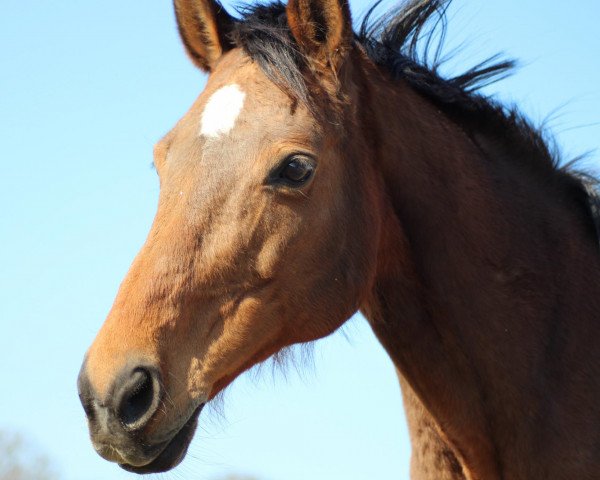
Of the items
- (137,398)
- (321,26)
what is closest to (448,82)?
(321,26)

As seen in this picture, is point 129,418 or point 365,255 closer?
point 129,418

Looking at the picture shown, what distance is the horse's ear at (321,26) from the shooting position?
15.1ft

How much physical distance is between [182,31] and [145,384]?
234cm

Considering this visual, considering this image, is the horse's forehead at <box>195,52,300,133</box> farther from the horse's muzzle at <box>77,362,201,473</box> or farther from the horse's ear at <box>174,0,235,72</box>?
the horse's muzzle at <box>77,362,201,473</box>

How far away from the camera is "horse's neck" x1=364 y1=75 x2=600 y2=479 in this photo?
4293 millimetres

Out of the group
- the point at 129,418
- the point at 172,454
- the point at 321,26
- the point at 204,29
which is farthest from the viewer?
the point at 204,29

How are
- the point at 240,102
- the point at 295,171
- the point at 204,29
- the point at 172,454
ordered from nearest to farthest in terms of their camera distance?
the point at 172,454 < the point at 295,171 < the point at 240,102 < the point at 204,29

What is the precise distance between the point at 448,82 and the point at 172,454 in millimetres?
2630

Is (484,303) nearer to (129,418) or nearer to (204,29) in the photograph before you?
(129,418)

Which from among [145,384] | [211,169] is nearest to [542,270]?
[211,169]

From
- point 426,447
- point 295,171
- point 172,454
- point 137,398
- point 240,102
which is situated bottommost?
point 172,454

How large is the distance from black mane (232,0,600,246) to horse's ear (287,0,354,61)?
0.07 metres

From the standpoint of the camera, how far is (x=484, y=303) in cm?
447

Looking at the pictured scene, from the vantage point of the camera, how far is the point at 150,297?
3.77 metres
